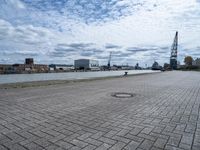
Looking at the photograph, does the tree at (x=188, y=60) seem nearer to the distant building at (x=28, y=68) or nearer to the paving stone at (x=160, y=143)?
the distant building at (x=28, y=68)

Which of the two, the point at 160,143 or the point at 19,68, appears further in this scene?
the point at 19,68

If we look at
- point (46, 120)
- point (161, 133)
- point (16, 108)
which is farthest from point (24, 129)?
point (161, 133)

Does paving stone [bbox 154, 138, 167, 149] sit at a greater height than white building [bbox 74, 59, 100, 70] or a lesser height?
lesser

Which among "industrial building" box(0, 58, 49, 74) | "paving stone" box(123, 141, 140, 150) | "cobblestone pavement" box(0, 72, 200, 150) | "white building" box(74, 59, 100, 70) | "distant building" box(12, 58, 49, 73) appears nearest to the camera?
"paving stone" box(123, 141, 140, 150)

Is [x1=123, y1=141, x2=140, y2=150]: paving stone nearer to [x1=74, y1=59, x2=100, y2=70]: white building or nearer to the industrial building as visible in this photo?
the industrial building

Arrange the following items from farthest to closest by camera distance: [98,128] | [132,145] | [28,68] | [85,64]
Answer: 1. [85,64]
2. [28,68]
3. [98,128]
4. [132,145]

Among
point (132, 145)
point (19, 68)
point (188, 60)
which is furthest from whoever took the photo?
point (188, 60)

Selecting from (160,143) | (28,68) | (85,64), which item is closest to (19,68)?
(28,68)

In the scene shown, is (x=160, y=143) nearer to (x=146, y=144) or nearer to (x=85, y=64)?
(x=146, y=144)

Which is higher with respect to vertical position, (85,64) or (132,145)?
(85,64)

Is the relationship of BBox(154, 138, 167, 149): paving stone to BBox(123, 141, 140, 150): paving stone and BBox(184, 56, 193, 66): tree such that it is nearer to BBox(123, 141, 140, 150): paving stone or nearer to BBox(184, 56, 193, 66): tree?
BBox(123, 141, 140, 150): paving stone

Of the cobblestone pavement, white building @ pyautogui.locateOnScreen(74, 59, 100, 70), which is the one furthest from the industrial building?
the cobblestone pavement

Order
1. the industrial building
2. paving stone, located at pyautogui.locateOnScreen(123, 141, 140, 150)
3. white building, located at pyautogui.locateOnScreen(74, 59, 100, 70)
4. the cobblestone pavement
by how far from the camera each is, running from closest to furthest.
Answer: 1. paving stone, located at pyautogui.locateOnScreen(123, 141, 140, 150)
2. the cobblestone pavement
3. the industrial building
4. white building, located at pyautogui.locateOnScreen(74, 59, 100, 70)

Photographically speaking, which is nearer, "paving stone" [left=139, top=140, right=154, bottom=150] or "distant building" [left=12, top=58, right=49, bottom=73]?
"paving stone" [left=139, top=140, right=154, bottom=150]
